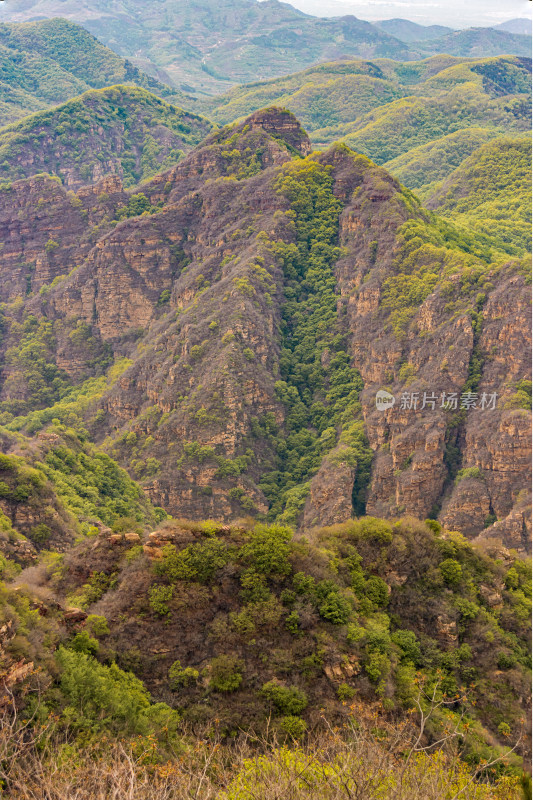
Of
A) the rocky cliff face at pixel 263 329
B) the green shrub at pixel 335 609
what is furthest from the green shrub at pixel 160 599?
the rocky cliff face at pixel 263 329

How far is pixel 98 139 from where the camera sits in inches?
6944

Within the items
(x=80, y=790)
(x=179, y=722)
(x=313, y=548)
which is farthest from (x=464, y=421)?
(x=80, y=790)

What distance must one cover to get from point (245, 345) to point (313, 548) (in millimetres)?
50901

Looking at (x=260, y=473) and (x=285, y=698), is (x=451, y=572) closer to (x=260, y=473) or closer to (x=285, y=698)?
(x=285, y=698)

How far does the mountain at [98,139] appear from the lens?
547ft

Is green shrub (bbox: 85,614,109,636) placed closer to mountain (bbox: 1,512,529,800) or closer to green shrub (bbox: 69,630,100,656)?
mountain (bbox: 1,512,529,800)

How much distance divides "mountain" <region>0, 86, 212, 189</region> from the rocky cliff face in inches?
1889

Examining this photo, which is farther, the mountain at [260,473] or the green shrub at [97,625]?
the green shrub at [97,625]

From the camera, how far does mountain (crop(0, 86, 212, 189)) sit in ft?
547

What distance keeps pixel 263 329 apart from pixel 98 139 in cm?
11115

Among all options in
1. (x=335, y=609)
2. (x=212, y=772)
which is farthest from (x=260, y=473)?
(x=212, y=772)

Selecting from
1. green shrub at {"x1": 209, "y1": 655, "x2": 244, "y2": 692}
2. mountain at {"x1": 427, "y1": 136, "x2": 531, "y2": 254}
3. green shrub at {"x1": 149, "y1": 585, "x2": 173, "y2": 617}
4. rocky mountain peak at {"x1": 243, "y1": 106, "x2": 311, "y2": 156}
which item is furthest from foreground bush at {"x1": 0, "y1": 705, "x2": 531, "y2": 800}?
rocky mountain peak at {"x1": 243, "y1": 106, "x2": 311, "y2": 156}

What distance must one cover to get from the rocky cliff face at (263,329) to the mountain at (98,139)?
157 ft

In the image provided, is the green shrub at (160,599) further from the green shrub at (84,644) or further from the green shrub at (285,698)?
the green shrub at (285,698)
